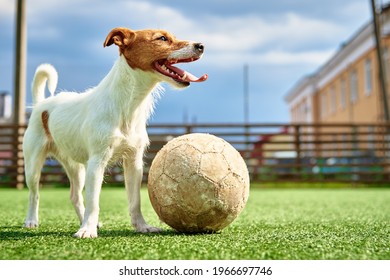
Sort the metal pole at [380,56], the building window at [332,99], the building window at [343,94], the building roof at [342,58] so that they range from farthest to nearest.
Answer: the building window at [332,99]
the building window at [343,94]
the building roof at [342,58]
the metal pole at [380,56]

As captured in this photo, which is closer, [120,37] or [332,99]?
[120,37]

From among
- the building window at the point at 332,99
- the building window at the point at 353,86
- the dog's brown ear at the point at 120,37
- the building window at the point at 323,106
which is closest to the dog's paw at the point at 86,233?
the dog's brown ear at the point at 120,37

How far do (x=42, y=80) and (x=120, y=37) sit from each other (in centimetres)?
155

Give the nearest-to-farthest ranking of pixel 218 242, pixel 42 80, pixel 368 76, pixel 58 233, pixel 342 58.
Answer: pixel 218 242 < pixel 58 233 < pixel 42 80 < pixel 368 76 < pixel 342 58

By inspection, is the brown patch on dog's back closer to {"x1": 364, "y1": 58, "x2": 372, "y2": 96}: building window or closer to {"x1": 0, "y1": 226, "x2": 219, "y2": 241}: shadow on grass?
{"x1": 0, "y1": 226, "x2": 219, "y2": 241}: shadow on grass

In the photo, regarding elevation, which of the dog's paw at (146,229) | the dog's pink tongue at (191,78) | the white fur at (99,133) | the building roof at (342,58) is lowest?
the dog's paw at (146,229)

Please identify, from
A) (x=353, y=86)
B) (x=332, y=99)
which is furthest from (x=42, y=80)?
(x=332, y=99)

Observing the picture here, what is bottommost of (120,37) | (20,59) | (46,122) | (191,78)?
(46,122)

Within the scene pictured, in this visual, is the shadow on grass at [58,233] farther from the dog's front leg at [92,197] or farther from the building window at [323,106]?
the building window at [323,106]

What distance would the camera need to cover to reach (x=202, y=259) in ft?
8.46

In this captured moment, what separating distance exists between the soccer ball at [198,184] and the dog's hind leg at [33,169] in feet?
3.70

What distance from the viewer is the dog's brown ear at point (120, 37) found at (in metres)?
3.45

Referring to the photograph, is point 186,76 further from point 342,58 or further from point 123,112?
point 342,58

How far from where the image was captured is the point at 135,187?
12.6ft
